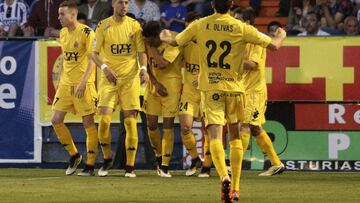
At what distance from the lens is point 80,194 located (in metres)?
15.4

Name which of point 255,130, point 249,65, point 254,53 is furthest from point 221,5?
point 255,130

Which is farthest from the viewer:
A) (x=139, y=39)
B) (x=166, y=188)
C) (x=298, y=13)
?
(x=298, y=13)

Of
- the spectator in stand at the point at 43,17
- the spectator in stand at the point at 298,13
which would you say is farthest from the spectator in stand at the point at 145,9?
the spectator in stand at the point at 298,13

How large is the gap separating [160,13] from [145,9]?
315 mm

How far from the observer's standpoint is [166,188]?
1647 centimetres

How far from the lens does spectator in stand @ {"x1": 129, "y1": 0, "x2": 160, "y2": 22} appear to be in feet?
77.6

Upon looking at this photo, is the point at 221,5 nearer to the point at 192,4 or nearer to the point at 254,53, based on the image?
the point at 254,53

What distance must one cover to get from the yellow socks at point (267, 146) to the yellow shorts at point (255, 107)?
0.28 m

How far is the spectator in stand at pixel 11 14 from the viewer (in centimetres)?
2395

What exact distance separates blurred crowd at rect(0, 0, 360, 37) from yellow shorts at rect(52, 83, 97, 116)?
3784mm

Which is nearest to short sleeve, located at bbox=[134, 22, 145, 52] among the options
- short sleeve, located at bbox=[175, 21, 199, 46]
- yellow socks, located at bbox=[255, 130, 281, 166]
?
yellow socks, located at bbox=[255, 130, 281, 166]

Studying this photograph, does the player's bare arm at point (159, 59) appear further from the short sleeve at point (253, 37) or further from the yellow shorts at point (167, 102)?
the short sleeve at point (253, 37)

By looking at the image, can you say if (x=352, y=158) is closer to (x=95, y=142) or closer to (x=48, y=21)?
(x=95, y=142)

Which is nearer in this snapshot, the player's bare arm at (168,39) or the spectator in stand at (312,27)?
the player's bare arm at (168,39)
